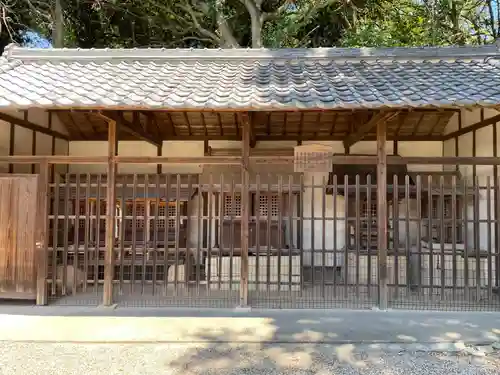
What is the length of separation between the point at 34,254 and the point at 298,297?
441cm

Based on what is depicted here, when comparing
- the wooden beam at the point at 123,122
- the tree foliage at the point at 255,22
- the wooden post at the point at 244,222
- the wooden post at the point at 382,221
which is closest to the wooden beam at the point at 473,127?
the wooden post at the point at 382,221

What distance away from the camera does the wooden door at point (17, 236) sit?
625 centimetres

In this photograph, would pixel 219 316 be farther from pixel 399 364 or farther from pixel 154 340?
pixel 399 364

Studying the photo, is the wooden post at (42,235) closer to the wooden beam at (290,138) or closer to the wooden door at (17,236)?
the wooden door at (17,236)

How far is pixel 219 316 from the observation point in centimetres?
562

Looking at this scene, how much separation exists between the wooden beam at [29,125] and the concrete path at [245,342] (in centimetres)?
328

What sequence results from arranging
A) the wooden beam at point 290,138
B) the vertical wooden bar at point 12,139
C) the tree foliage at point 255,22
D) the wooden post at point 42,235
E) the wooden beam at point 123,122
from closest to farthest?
the wooden beam at point 123,122, the wooden post at point 42,235, the vertical wooden bar at point 12,139, the wooden beam at point 290,138, the tree foliage at point 255,22

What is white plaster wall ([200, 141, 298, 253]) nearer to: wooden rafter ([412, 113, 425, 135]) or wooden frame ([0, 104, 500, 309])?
wooden frame ([0, 104, 500, 309])

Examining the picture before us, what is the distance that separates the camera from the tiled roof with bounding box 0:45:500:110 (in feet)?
17.4

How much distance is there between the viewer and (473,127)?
768 centimetres

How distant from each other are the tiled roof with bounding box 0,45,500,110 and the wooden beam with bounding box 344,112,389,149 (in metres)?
0.40

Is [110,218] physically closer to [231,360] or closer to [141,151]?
[231,360]

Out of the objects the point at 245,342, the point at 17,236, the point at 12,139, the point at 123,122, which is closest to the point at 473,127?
the point at 245,342

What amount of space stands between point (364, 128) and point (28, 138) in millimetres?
6472
